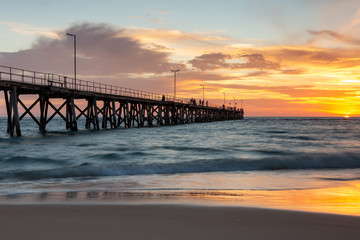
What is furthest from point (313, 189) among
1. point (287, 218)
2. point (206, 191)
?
point (287, 218)

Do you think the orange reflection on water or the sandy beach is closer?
the sandy beach

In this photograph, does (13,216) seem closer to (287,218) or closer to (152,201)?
(152,201)

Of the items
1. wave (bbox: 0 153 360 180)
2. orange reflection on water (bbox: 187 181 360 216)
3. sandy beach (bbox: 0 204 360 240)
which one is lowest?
wave (bbox: 0 153 360 180)

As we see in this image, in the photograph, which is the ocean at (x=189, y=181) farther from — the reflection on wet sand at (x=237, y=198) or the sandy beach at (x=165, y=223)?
the sandy beach at (x=165, y=223)

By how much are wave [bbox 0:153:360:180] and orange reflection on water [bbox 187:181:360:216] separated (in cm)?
437

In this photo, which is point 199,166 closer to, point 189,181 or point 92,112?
point 189,181

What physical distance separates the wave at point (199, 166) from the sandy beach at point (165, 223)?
5181 mm

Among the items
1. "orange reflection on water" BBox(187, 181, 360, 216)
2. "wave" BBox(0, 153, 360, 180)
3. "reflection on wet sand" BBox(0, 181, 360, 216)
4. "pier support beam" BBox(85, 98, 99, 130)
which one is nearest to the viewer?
"orange reflection on water" BBox(187, 181, 360, 216)

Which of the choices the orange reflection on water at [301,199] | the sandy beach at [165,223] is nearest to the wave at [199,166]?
the orange reflection on water at [301,199]

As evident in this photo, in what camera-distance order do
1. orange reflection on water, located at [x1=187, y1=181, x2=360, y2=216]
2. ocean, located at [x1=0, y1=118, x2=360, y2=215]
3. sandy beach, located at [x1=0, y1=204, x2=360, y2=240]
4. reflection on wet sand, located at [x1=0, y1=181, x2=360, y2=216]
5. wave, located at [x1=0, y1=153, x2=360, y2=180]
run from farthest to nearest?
wave, located at [x1=0, y1=153, x2=360, y2=180] → ocean, located at [x1=0, y1=118, x2=360, y2=215] → reflection on wet sand, located at [x1=0, y1=181, x2=360, y2=216] → orange reflection on water, located at [x1=187, y1=181, x2=360, y2=216] → sandy beach, located at [x1=0, y1=204, x2=360, y2=240]

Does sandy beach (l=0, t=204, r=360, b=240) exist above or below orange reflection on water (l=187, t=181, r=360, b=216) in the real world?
above

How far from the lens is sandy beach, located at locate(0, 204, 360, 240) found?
3.43m

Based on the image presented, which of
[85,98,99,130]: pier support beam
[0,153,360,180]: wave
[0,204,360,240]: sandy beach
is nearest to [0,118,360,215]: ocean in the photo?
[0,153,360,180]: wave

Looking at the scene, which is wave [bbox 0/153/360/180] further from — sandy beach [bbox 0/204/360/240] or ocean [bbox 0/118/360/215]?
sandy beach [bbox 0/204/360/240]
